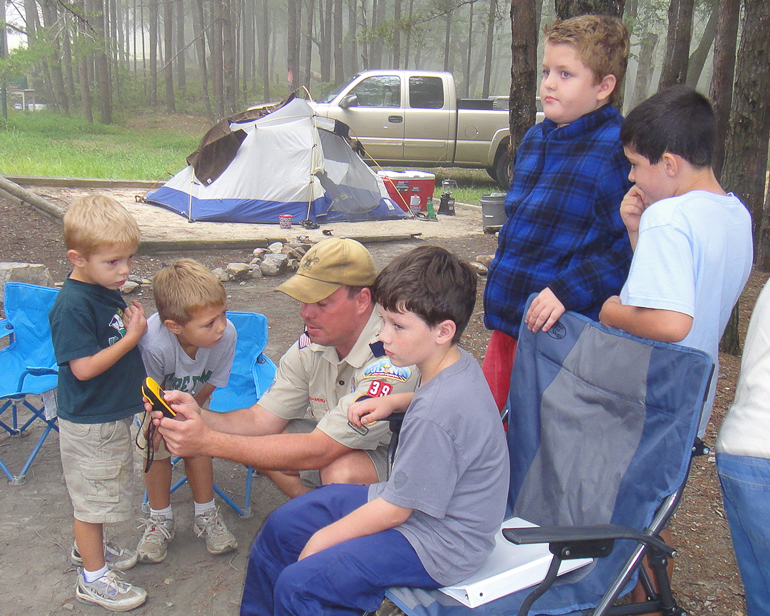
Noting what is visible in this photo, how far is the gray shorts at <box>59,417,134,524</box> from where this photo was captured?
2125mm

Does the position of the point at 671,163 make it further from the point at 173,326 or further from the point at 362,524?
the point at 173,326

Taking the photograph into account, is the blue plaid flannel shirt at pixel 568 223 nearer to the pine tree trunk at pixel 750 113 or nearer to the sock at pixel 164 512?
the sock at pixel 164 512

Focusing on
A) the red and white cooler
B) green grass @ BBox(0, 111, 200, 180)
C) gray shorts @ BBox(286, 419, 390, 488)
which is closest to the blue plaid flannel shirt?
gray shorts @ BBox(286, 419, 390, 488)

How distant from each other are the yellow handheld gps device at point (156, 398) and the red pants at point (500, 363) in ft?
3.59

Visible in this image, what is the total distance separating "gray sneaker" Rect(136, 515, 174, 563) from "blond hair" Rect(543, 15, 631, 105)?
6.93 feet

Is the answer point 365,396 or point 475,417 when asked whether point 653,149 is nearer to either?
point 475,417

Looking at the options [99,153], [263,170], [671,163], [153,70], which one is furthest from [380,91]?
[153,70]

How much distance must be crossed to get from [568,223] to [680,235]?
1.90 ft

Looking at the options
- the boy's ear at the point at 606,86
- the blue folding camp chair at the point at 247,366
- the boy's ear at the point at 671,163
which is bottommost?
the blue folding camp chair at the point at 247,366

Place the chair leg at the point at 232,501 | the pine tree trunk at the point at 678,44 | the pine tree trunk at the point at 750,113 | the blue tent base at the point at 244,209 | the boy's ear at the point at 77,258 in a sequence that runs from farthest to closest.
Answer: the blue tent base at the point at 244,209
the pine tree trunk at the point at 678,44
the pine tree trunk at the point at 750,113
the chair leg at the point at 232,501
the boy's ear at the point at 77,258

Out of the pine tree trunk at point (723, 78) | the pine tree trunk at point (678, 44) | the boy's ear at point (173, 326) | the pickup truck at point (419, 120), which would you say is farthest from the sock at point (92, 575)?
the pickup truck at point (419, 120)

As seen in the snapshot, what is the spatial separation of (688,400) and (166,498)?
1.83 m

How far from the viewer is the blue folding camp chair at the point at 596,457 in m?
1.46

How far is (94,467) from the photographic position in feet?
7.04
